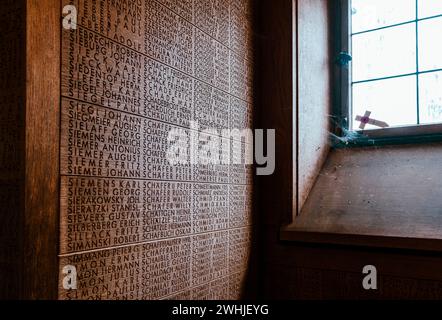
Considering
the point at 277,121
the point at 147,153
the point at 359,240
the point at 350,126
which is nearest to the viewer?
the point at 147,153

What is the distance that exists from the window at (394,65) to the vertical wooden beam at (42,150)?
79.3 inches

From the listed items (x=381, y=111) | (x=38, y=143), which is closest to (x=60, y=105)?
(x=38, y=143)

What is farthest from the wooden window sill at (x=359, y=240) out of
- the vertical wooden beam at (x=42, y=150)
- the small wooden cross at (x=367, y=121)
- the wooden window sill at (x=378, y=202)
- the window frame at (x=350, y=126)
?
the vertical wooden beam at (x=42, y=150)

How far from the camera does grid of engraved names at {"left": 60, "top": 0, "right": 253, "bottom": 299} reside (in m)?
1.09

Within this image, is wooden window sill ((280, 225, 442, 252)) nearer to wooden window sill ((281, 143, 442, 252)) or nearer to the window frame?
wooden window sill ((281, 143, 442, 252))

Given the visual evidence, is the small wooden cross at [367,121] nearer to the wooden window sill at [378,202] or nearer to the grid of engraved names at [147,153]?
the wooden window sill at [378,202]

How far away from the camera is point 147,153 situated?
1335 millimetres

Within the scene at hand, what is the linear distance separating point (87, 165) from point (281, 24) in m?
1.51

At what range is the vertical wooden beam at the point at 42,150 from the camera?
0.95 meters

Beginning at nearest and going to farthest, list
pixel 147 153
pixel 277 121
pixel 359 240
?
pixel 147 153, pixel 359 240, pixel 277 121

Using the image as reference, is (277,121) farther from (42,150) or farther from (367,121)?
(42,150)

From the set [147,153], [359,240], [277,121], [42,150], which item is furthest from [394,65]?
[42,150]

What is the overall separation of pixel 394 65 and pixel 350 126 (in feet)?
1.58
